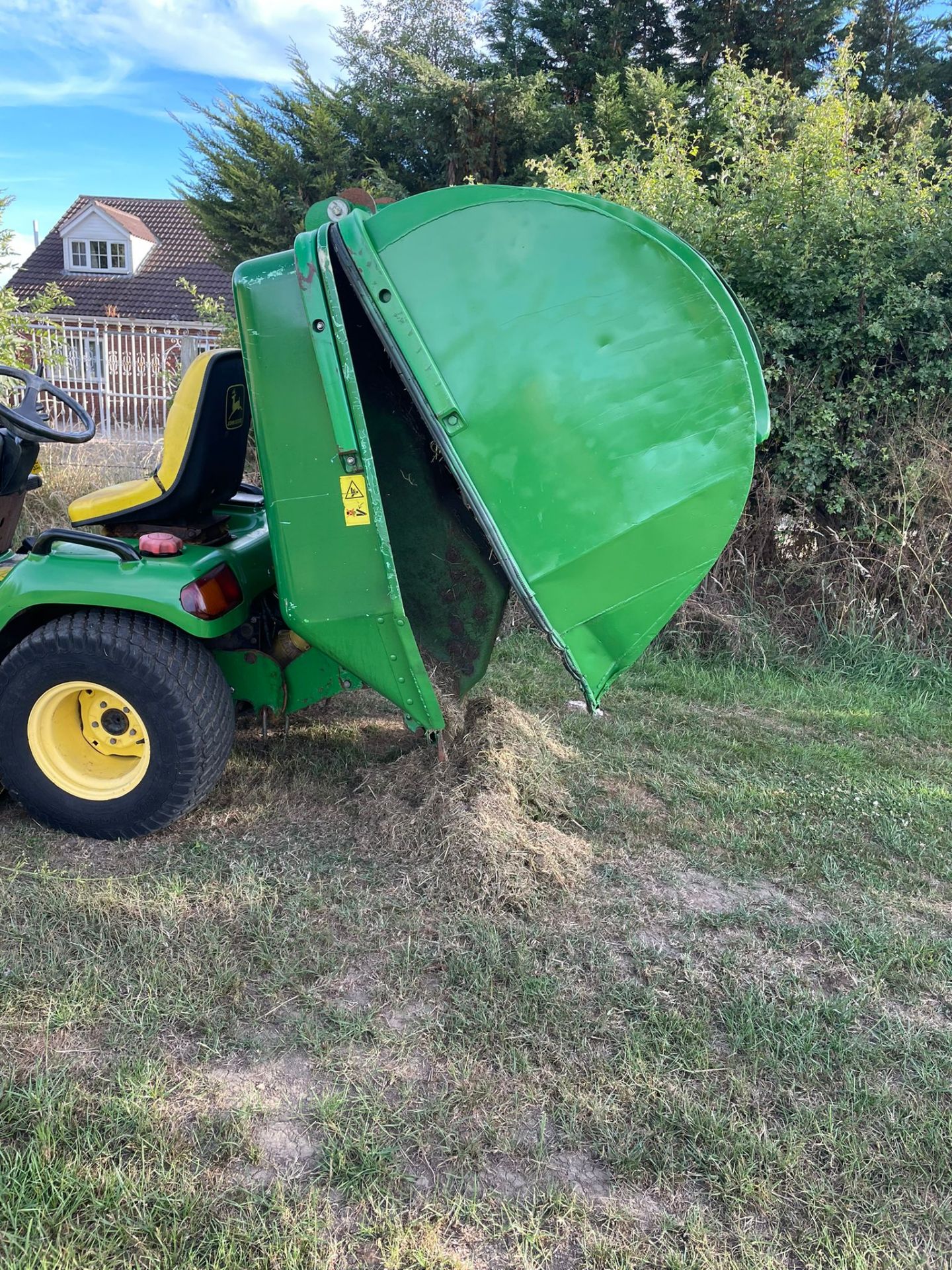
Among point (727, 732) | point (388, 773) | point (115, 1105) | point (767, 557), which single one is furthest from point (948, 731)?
point (115, 1105)

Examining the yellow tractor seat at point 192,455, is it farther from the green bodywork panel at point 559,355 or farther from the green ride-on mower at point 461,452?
the green bodywork panel at point 559,355

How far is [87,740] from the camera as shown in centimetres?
308

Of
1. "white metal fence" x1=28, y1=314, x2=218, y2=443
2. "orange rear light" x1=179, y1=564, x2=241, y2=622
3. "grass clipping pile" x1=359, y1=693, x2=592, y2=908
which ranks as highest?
"white metal fence" x1=28, y1=314, x2=218, y2=443

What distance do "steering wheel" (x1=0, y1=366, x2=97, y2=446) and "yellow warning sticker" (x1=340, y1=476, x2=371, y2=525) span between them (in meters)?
1.40

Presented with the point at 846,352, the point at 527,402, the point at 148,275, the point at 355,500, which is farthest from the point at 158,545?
the point at 148,275

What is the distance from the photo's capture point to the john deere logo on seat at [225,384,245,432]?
3146 millimetres

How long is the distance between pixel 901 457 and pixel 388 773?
A: 3.90 meters

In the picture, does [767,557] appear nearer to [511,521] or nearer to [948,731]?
[948,731]

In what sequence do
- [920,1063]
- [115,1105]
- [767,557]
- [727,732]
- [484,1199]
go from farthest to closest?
[767,557]
[727,732]
[920,1063]
[115,1105]
[484,1199]

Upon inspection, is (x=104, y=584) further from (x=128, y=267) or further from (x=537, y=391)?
(x=128, y=267)

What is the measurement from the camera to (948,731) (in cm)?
454

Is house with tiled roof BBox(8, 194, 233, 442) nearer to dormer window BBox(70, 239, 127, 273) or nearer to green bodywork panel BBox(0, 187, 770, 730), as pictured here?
dormer window BBox(70, 239, 127, 273)

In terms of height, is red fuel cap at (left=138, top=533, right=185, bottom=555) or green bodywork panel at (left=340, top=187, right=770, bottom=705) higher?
green bodywork panel at (left=340, top=187, right=770, bottom=705)

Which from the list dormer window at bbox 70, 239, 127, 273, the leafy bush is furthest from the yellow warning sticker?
dormer window at bbox 70, 239, 127, 273
